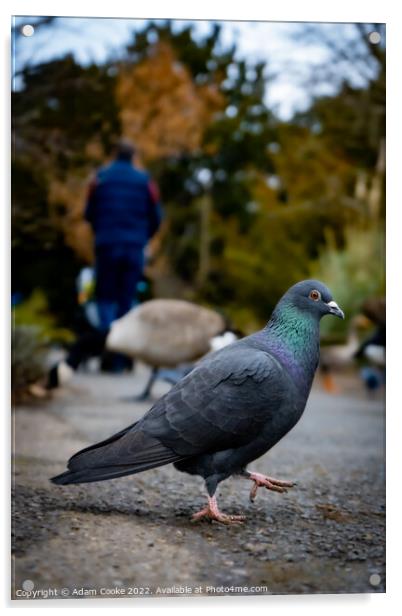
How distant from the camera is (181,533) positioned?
9.55 feet

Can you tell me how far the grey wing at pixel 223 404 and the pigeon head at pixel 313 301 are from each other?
0.74ft

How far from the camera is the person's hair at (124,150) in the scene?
3938 millimetres

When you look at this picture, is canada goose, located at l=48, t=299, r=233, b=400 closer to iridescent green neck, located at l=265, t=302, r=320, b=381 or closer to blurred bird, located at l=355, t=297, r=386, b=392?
blurred bird, located at l=355, t=297, r=386, b=392

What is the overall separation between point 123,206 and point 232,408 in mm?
1533

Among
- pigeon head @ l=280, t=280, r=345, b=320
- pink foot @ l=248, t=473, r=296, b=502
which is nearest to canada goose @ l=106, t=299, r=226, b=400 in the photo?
pink foot @ l=248, t=473, r=296, b=502

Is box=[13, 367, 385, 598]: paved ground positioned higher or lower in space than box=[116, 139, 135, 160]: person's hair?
lower

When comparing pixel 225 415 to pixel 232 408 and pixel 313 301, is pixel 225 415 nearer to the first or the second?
pixel 232 408

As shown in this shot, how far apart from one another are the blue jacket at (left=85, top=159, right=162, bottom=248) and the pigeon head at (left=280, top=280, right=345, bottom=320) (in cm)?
132

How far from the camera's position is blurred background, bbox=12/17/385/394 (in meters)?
3.74

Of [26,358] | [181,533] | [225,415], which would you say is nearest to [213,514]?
[181,533]

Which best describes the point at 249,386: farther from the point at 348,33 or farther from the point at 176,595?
the point at 348,33

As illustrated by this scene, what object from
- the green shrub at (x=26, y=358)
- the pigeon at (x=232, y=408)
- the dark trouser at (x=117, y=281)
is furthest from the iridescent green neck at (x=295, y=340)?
the green shrub at (x=26, y=358)

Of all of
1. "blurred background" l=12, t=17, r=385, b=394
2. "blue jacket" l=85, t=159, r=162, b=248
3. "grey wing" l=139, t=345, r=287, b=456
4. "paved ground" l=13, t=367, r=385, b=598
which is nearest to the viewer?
"grey wing" l=139, t=345, r=287, b=456
